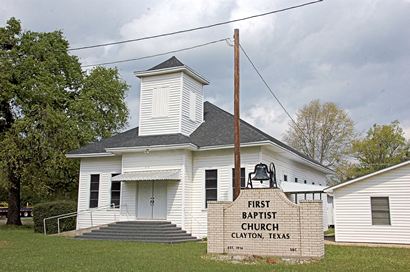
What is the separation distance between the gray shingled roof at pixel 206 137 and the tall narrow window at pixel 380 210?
548 centimetres

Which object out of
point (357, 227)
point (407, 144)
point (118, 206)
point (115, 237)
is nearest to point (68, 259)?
point (115, 237)

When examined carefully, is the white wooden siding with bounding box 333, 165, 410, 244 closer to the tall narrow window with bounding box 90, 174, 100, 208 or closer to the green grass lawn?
the green grass lawn

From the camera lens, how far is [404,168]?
1869cm

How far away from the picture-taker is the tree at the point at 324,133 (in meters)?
42.8

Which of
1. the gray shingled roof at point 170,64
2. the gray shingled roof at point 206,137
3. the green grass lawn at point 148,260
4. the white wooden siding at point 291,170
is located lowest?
the green grass lawn at point 148,260

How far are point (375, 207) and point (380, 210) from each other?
24 cm

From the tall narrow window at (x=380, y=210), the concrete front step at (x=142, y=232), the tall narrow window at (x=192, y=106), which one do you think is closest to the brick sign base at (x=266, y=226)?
the concrete front step at (x=142, y=232)

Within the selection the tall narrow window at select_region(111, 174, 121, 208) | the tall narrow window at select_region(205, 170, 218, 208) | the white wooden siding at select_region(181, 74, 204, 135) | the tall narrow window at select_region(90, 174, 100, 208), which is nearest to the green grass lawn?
the tall narrow window at select_region(205, 170, 218, 208)

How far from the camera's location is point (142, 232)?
1919 centimetres

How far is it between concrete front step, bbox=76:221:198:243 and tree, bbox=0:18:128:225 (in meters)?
8.74

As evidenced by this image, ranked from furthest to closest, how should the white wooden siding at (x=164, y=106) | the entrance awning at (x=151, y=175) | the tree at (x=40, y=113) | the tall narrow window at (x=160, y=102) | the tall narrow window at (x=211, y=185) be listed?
the tree at (x=40, y=113) < the tall narrow window at (x=160, y=102) < the white wooden siding at (x=164, y=106) < the tall narrow window at (x=211, y=185) < the entrance awning at (x=151, y=175)

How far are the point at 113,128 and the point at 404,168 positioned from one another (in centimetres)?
2255

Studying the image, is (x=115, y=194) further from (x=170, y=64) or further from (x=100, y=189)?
(x=170, y=64)

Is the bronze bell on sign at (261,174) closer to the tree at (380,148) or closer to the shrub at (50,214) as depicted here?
the shrub at (50,214)
